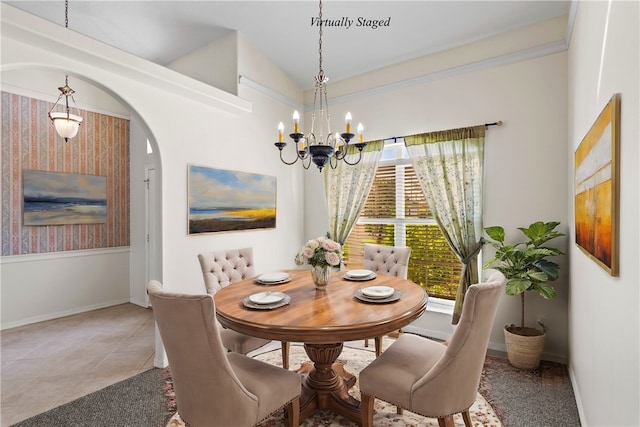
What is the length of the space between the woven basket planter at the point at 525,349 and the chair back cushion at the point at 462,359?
144 centimetres

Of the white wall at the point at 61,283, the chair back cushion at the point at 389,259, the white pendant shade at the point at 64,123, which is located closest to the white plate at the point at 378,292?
the chair back cushion at the point at 389,259

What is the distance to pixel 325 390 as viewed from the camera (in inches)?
88.0

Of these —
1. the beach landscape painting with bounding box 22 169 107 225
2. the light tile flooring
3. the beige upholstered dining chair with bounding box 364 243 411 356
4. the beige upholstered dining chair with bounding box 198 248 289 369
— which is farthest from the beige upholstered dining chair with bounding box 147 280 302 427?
the beach landscape painting with bounding box 22 169 107 225

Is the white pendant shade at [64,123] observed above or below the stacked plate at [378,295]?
above

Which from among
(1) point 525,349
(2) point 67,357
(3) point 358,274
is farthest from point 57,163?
(1) point 525,349

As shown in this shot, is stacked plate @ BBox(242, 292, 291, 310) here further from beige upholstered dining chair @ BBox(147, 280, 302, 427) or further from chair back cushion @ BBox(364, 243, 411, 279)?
chair back cushion @ BBox(364, 243, 411, 279)

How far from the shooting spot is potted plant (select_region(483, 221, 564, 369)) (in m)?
2.66

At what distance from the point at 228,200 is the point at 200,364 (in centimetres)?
235

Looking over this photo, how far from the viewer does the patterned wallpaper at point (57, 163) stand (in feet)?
12.9

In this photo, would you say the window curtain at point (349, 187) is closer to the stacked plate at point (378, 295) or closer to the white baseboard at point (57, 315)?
the stacked plate at point (378, 295)

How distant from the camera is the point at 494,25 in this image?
3098 mm

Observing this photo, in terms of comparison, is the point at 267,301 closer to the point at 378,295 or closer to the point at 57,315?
the point at 378,295

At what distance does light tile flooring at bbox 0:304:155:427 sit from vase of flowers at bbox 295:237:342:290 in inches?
72.9

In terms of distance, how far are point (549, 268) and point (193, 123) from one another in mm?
3433
